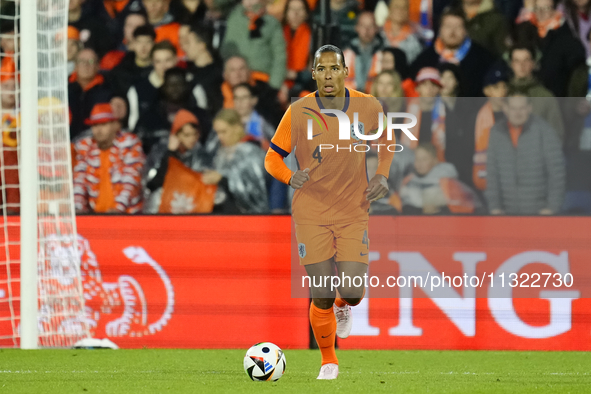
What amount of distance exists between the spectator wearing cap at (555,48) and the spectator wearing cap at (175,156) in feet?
9.64

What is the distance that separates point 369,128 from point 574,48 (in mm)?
2695

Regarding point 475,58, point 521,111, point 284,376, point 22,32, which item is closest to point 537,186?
point 521,111

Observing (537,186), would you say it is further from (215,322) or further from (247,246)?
(215,322)

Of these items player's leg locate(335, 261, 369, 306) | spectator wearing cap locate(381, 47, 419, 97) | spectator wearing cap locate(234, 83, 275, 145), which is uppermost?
spectator wearing cap locate(381, 47, 419, 97)

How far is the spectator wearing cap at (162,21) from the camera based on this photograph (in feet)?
26.3

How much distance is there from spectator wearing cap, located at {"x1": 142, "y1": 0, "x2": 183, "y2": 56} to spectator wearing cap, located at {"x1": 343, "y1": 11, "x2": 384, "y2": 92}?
1.57 m

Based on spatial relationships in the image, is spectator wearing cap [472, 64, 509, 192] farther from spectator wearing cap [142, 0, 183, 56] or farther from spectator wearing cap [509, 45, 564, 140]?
spectator wearing cap [142, 0, 183, 56]

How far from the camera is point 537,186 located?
7094 millimetres

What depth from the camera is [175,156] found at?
768 cm

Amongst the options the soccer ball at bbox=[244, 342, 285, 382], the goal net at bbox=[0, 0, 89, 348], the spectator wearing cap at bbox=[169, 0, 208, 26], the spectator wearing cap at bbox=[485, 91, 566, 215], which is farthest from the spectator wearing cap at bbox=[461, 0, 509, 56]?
the soccer ball at bbox=[244, 342, 285, 382]

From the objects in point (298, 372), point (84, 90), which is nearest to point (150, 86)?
point (84, 90)

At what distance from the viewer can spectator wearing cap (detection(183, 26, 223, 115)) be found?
25.6 feet

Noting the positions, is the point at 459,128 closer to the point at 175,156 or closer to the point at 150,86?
the point at 175,156

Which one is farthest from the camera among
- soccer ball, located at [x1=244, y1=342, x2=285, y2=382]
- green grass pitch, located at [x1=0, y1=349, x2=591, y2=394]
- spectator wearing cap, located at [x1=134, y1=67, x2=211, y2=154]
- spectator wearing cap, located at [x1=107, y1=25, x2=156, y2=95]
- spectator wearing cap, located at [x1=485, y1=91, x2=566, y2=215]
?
spectator wearing cap, located at [x1=107, y1=25, x2=156, y2=95]
